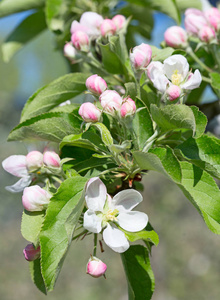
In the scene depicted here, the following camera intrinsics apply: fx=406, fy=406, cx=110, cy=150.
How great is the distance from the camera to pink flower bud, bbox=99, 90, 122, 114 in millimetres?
932

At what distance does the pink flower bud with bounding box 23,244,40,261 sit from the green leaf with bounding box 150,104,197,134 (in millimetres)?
430

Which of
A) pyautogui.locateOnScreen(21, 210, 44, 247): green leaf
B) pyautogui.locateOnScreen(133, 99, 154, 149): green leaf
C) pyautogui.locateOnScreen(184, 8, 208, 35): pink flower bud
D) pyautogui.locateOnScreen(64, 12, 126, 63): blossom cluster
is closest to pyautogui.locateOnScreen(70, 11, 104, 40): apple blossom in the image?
pyautogui.locateOnScreen(64, 12, 126, 63): blossom cluster

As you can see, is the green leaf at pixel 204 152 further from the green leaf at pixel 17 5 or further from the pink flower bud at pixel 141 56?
the green leaf at pixel 17 5

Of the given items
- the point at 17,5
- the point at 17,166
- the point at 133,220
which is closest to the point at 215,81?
the point at 133,220

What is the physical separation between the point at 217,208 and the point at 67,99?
61 centimetres

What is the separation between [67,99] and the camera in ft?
4.15

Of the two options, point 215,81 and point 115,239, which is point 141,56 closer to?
point 215,81

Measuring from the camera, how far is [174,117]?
2.92ft

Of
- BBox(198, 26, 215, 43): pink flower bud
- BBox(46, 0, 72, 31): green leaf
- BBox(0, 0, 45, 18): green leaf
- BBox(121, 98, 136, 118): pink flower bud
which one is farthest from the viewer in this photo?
BBox(0, 0, 45, 18): green leaf

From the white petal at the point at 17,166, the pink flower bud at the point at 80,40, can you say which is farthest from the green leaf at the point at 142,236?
the pink flower bud at the point at 80,40

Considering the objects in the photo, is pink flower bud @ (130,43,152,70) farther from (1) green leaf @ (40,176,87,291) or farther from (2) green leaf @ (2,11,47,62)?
(2) green leaf @ (2,11,47,62)

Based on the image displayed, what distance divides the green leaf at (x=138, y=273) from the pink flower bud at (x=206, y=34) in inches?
27.1

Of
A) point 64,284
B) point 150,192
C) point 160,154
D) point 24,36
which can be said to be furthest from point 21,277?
point 160,154

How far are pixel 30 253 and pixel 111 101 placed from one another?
421mm
